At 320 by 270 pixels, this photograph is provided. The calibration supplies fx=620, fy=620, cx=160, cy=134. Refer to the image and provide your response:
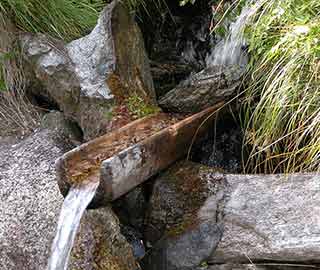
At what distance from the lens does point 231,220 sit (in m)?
2.69

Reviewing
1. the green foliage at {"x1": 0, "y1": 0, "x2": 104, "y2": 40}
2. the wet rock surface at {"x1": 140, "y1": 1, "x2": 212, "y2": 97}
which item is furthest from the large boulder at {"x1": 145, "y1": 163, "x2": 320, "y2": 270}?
the green foliage at {"x1": 0, "y1": 0, "x2": 104, "y2": 40}

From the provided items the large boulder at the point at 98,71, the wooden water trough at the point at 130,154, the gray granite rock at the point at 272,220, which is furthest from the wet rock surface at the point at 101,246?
the large boulder at the point at 98,71

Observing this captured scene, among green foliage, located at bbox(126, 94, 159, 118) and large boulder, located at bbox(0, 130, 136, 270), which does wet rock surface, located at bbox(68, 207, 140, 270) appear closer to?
large boulder, located at bbox(0, 130, 136, 270)

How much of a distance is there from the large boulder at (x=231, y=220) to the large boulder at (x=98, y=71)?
56cm

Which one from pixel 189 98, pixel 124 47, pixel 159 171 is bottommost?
pixel 159 171

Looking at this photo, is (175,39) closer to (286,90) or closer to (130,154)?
(286,90)

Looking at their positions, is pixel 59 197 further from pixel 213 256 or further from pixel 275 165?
pixel 275 165

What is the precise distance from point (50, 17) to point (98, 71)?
33.1 inches

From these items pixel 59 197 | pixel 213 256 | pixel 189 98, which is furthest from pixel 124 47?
pixel 213 256

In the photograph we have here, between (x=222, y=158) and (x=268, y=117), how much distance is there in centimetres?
48

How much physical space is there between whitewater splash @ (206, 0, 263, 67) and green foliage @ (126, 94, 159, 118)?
57 cm

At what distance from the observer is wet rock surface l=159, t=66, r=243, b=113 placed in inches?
123

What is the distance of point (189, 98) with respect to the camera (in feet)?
10.3

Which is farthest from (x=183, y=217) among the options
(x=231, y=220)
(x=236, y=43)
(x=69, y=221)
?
(x=236, y=43)
